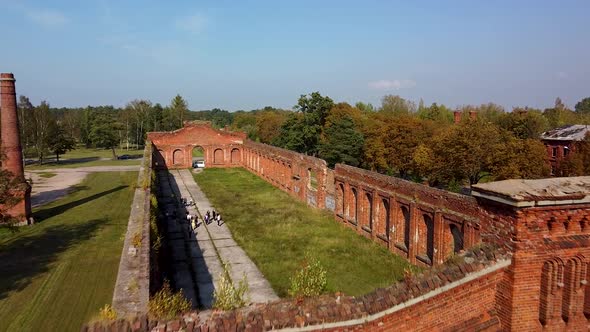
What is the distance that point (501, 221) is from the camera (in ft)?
18.3

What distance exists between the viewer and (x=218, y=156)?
52.4 metres

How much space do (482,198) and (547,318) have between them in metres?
1.68

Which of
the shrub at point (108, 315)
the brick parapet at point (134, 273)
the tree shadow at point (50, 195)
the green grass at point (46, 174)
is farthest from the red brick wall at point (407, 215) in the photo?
the green grass at point (46, 174)

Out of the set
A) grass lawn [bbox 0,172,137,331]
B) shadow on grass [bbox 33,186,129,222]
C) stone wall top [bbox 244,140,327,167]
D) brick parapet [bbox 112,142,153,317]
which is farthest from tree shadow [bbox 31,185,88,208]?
brick parapet [bbox 112,142,153,317]

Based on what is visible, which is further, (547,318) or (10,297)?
(10,297)

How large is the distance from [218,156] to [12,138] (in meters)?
29.5

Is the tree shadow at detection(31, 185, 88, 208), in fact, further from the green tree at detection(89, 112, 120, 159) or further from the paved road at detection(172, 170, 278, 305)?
the green tree at detection(89, 112, 120, 159)

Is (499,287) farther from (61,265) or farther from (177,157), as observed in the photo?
(177,157)

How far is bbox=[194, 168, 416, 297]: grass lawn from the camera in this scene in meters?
15.4

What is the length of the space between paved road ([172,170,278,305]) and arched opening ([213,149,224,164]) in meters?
26.7

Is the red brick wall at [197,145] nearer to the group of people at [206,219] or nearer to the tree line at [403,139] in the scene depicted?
the tree line at [403,139]

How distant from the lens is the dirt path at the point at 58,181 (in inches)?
1288

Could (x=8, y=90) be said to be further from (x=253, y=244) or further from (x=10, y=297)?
(x=253, y=244)

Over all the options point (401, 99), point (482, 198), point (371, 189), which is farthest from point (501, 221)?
point (401, 99)
